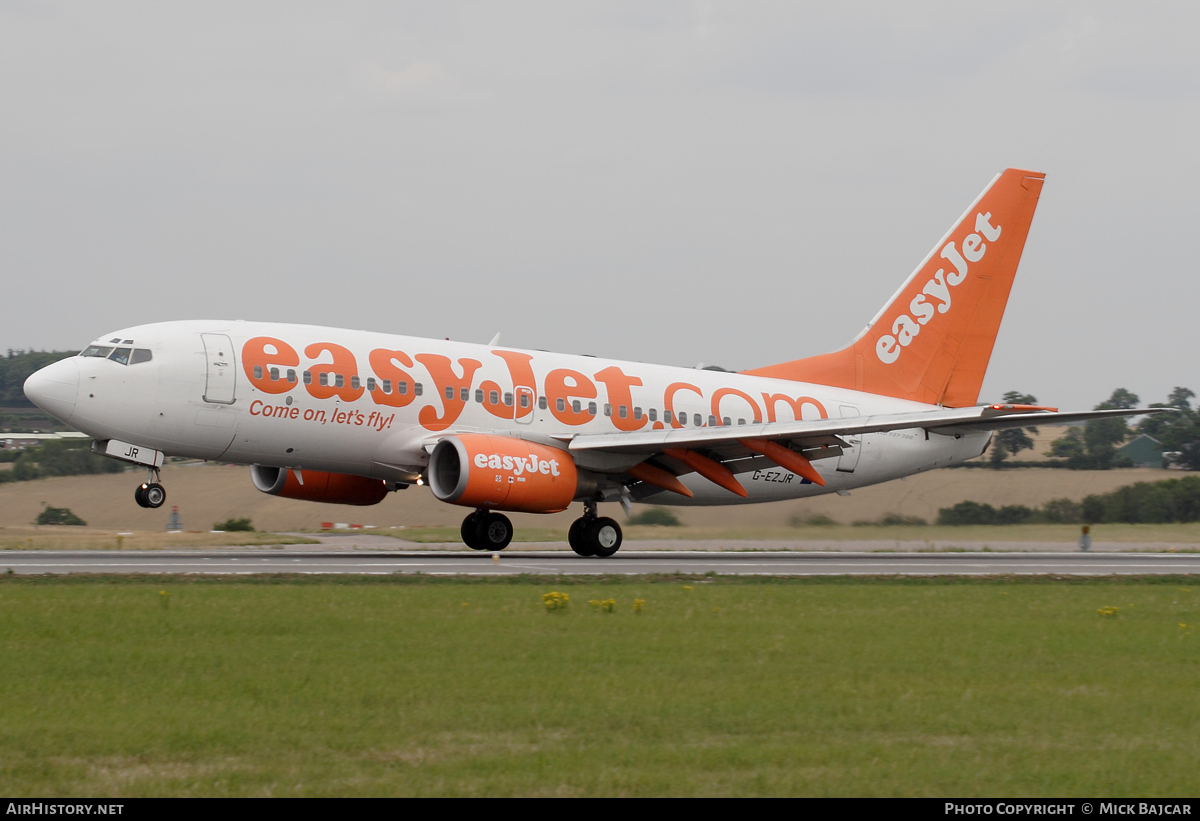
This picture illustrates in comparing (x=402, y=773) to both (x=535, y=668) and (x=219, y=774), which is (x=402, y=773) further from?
(x=535, y=668)

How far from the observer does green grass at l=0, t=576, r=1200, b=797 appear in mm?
7641

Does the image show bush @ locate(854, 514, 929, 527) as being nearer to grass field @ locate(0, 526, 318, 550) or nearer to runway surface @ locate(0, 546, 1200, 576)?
runway surface @ locate(0, 546, 1200, 576)

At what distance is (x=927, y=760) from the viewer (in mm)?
8062

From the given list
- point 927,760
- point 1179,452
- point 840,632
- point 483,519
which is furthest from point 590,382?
point 1179,452

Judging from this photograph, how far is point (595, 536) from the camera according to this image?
93.8 feet

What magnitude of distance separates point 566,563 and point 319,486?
6.81m

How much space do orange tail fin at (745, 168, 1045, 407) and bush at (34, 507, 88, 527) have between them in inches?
955

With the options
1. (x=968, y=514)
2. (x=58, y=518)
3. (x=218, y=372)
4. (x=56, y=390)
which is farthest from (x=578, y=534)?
(x=58, y=518)

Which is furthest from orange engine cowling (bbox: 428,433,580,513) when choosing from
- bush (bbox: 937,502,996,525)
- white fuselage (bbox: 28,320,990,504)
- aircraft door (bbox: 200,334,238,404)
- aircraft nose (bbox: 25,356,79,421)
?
bush (bbox: 937,502,996,525)

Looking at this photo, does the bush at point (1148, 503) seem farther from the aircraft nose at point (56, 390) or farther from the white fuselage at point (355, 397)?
the aircraft nose at point (56, 390)

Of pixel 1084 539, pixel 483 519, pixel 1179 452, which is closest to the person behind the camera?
pixel 483 519

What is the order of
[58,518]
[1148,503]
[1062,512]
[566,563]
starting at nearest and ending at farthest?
[566,563]
[1062,512]
[1148,503]
[58,518]

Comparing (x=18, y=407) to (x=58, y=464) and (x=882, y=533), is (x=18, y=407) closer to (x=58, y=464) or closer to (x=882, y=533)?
(x=58, y=464)
